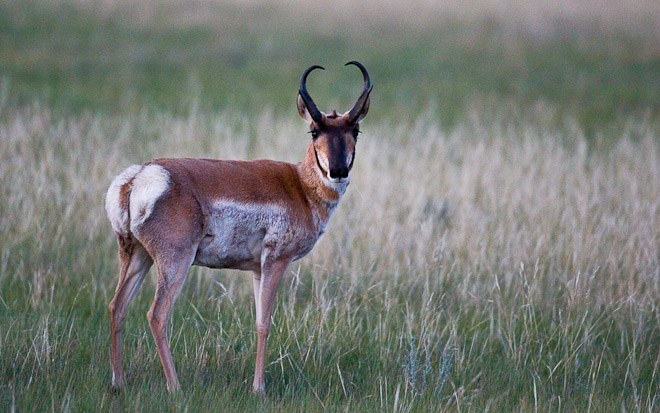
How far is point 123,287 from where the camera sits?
5.73 metres

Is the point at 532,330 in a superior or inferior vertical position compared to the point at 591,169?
inferior

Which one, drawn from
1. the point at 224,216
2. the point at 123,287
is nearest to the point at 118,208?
the point at 123,287

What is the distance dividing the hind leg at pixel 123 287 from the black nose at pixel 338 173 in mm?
1405

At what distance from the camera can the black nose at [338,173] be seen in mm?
5789

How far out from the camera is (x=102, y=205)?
952 centimetres

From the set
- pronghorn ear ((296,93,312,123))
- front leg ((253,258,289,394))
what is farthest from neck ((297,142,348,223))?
front leg ((253,258,289,394))

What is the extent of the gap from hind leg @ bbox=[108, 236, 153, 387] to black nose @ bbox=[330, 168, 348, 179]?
4.61 ft

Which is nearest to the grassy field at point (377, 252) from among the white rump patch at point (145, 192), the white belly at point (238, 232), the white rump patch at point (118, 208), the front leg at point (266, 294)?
the front leg at point (266, 294)

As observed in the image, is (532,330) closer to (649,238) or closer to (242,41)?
(649,238)

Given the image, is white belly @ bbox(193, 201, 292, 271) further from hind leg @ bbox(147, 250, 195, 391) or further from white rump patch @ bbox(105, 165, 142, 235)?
white rump patch @ bbox(105, 165, 142, 235)

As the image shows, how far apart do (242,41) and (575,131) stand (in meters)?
11.8

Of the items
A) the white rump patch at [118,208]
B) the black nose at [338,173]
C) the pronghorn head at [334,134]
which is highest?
the pronghorn head at [334,134]

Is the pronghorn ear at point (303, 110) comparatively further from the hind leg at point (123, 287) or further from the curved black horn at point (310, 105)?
the hind leg at point (123, 287)

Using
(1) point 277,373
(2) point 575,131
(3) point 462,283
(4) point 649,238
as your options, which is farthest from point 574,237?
(2) point 575,131
